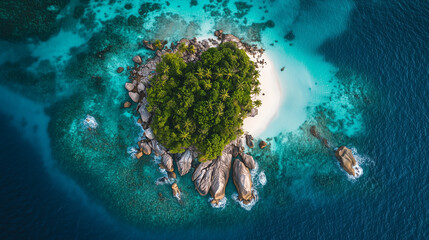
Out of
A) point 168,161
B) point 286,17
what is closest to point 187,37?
point 286,17

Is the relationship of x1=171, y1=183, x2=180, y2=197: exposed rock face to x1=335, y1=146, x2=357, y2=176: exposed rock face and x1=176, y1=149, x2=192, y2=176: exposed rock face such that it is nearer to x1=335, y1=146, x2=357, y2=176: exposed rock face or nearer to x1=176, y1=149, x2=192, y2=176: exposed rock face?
x1=176, y1=149, x2=192, y2=176: exposed rock face

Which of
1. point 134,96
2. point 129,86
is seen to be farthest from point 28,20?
point 134,96

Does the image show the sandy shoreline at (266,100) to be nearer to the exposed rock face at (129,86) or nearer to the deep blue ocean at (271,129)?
the deep blue ocean at (271,129)

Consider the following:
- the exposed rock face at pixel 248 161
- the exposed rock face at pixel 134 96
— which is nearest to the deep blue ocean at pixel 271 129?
the exposed rock face at pixel 134 96

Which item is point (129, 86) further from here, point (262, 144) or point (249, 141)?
point (262, 144)

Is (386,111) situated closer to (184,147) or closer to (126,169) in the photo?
(184,147)
